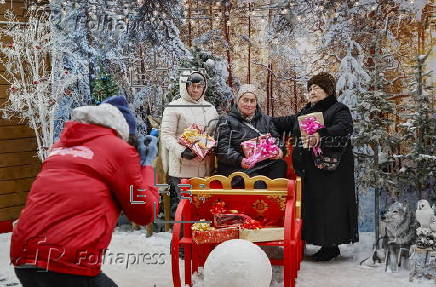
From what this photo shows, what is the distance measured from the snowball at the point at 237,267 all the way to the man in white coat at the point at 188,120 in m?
1.38

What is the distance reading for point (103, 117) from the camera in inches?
92.9

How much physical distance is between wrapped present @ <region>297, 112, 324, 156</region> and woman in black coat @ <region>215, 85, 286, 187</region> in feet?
0.95

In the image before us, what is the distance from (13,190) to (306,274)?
3.61 meters

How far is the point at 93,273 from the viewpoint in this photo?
7.23ft

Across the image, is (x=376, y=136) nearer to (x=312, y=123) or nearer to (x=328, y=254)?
(x=312, y=123)

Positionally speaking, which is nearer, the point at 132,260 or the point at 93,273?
the point at 93,273

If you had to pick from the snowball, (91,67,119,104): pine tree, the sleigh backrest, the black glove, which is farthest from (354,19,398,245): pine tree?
(91,67,119,104): pine tree

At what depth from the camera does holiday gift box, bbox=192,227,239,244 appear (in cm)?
433

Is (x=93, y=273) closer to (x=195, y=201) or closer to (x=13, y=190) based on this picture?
(x=195, y=201)

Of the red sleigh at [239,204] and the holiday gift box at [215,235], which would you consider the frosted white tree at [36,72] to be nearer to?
the red sleigh at [239,204]

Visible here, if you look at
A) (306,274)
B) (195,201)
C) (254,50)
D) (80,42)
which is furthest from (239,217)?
(80,42)

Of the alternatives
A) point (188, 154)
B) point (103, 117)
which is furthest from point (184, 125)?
point (103, 117)

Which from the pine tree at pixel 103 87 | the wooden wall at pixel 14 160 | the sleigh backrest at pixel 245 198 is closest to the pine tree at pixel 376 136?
the sleigh backrest at pixel 245 198

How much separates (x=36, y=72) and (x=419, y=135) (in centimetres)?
404
